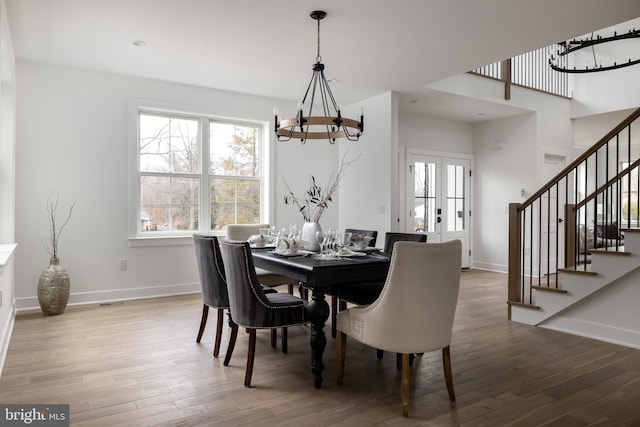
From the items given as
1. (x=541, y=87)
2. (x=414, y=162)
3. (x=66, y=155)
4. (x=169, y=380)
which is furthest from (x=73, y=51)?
(x=541, y=87)

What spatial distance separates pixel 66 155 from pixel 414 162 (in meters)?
4.83

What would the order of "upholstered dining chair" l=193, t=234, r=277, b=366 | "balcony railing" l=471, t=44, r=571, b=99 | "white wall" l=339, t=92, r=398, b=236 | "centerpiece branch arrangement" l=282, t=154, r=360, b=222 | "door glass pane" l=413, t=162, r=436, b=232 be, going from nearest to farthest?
"upholstered dining chair" l=193, t=234, r=277, b=366 → "white wall" l=339, t=92, r=398, b=236 → "centerpiece branch arrangement" l=282, t=154, r=360, b=222 → "balcony railing" l=471, t=44, r=571, b=99 → "door glass pane" l=413, t=162, r=436, b=232

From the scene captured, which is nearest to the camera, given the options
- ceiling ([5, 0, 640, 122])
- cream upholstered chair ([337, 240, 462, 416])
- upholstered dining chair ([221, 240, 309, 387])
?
cream upholstered chair ([337, 240, 462, 416])

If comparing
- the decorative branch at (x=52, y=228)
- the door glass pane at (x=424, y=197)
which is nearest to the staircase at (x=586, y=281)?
the door glass pane at (x=424, y=197)

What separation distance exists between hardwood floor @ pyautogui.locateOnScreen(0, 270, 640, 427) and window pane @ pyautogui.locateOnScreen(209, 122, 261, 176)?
2457 mm

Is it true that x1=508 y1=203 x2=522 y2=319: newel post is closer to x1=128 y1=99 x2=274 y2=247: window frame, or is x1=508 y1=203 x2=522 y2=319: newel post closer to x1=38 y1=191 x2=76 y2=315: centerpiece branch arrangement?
x1=128 y1=99 x2=274 y2=247: window frame

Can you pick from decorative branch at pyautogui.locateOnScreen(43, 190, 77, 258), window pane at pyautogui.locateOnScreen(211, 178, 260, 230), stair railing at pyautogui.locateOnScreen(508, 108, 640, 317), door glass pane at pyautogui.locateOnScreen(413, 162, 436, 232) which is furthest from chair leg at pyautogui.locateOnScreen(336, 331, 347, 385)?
door glass pane at pyautogui.locateOnScreen(413, 162, 436, 232)

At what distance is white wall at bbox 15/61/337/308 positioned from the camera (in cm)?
455

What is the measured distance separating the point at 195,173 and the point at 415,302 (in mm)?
4041

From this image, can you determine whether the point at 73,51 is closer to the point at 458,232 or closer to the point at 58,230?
the point at 58,230

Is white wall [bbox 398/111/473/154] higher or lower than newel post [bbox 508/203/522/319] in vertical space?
higher

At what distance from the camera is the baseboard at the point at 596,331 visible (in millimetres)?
3424

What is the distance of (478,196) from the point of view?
298 inches

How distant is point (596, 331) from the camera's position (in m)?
3.62
